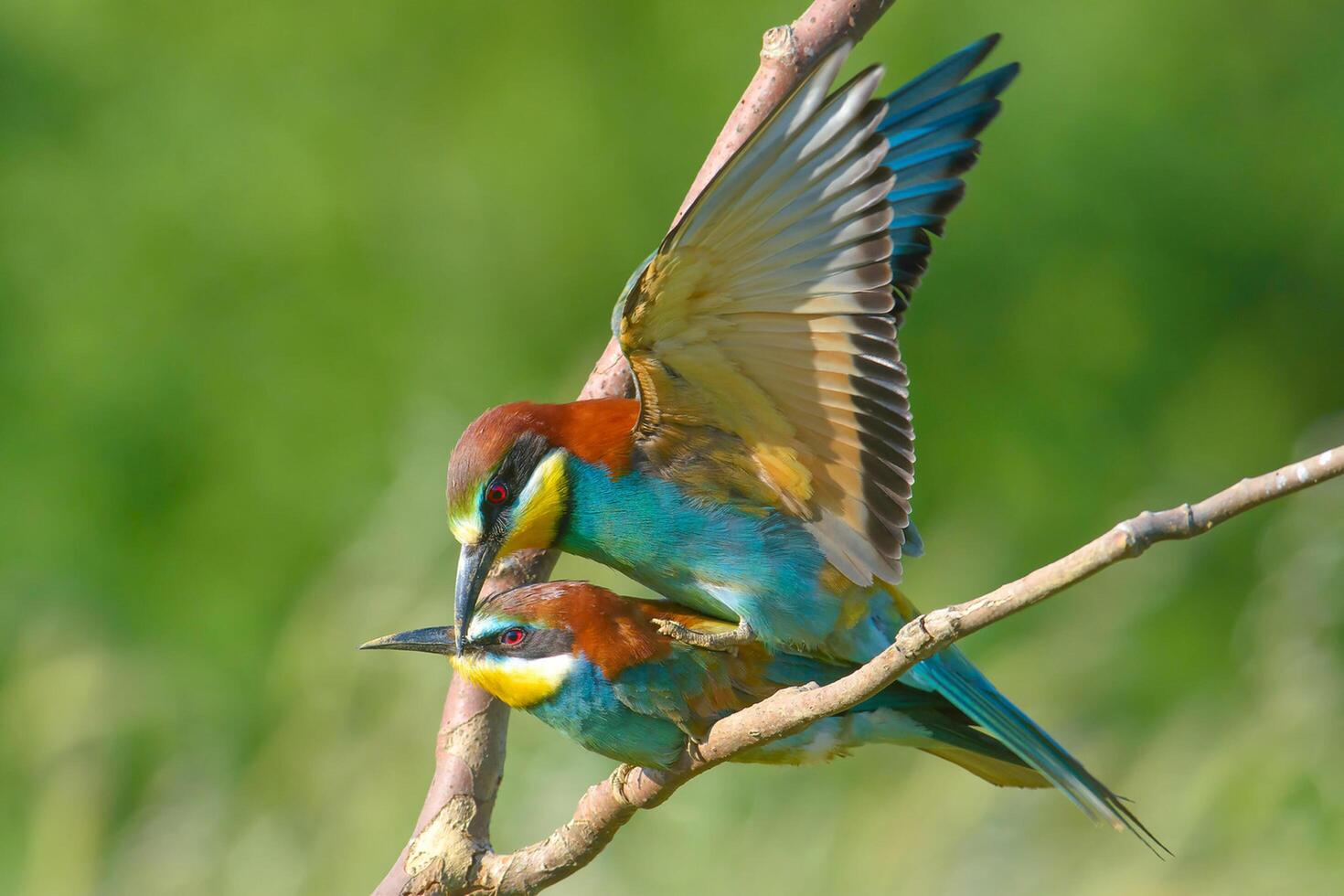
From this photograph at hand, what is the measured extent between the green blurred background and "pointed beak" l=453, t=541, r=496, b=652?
232 cm

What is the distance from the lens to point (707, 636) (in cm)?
218

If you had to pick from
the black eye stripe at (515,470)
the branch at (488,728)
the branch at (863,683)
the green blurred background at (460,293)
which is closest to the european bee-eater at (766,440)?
the black eye stripe at (515,470)

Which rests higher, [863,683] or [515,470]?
[515,470]

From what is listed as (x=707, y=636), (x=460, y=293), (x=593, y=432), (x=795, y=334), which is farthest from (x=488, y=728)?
(x=460, y=293)

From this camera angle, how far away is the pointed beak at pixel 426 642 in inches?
83.7

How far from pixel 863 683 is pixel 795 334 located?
2.02 feet

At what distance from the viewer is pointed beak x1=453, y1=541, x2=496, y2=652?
2.13 meters

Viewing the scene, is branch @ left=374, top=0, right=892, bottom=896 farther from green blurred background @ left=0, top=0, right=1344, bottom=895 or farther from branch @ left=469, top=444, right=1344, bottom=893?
green blurred background @ left=0, top=0, right=1344, bottom=895

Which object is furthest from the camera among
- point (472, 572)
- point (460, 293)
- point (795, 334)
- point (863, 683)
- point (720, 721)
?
point (460, 293)

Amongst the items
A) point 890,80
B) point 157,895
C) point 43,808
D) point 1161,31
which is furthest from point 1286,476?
point 1161,31

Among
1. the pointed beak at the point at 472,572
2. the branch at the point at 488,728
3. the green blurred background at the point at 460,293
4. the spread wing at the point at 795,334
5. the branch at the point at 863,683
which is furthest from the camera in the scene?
the green blurred background at the point at 460,293

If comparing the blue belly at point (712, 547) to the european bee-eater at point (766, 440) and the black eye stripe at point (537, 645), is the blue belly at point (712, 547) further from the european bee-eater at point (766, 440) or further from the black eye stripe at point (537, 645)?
the black eye stripe at point (537, 645)

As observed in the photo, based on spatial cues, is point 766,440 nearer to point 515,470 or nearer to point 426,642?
point 515,470

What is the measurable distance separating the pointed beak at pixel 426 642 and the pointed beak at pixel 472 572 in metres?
0.03
